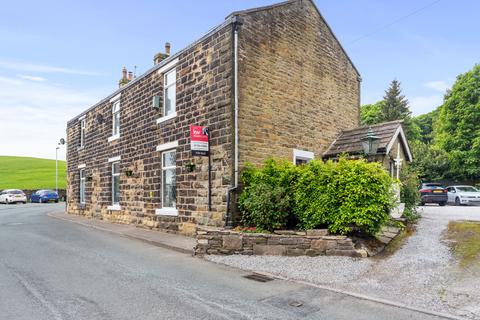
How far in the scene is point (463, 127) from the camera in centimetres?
3531

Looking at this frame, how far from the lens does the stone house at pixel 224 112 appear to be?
1109cm

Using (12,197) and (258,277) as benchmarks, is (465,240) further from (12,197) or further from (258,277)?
(12,197)

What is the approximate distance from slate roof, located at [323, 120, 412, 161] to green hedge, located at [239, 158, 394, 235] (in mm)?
4340

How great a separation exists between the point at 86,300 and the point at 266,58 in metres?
9.06

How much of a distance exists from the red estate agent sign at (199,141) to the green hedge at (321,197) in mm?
1841

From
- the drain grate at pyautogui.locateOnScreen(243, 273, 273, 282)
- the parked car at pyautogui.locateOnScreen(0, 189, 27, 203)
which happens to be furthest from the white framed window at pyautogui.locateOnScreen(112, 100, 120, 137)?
the parked car at pyautogui.locateOnScreen(0, 189, 27, 203)

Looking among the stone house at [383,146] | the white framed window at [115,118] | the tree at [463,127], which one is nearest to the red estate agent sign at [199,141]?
the stone house at [383,146]

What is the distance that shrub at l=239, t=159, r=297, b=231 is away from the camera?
952 cm

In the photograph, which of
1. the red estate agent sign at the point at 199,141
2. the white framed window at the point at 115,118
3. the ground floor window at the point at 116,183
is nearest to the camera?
the red estate agent sign at the point at 199,141

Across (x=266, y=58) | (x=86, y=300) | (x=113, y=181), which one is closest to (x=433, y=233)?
(x=266, y=58)

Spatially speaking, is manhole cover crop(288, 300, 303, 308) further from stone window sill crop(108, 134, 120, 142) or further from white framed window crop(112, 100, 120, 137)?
white framed window crop(112, 100, 120, 137)

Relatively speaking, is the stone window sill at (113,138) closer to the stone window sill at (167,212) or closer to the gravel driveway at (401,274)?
the stone window sill at (167,212)

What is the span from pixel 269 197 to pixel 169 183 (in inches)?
206

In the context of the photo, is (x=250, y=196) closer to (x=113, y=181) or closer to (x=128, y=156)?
(x=128, y=156)
